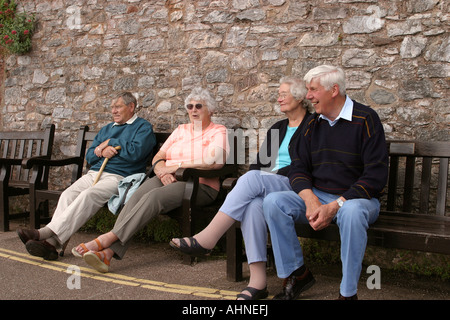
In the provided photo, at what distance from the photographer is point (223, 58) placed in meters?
4.77

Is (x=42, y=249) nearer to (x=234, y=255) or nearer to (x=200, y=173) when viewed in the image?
(x=200, y=173)

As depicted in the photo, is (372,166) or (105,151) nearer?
(372,166)

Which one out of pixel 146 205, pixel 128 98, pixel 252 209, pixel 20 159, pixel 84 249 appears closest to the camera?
pixel 252 209

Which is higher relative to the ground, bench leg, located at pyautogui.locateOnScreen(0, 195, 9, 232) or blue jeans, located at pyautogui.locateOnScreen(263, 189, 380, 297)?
blue jeans, located at pyautogui.locateOnScreen(263, 189, 380, 297)

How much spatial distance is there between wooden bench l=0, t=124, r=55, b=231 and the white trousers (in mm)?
652

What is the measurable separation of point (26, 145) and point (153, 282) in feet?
11.1

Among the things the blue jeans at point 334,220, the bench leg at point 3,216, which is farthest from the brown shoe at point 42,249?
the blue jeans at point 334,220

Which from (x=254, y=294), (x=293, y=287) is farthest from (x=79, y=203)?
(x=293, y=287)

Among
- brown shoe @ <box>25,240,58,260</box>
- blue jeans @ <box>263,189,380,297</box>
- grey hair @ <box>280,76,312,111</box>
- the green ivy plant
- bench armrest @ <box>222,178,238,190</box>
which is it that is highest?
the green ivy plant

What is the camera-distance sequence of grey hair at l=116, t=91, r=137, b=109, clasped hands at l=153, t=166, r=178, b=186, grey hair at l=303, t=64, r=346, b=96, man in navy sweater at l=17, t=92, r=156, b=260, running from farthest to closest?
grey hair at l=116, t=91, r=137, b=109
clasped hands at l=153, t=166, r=178, b=186
man in navy sweater at l=17, t=92, r=156, b=260
grey hair at l=303, t=64, r=346, b=96

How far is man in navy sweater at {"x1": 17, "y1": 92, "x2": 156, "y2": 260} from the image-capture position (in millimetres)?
3959

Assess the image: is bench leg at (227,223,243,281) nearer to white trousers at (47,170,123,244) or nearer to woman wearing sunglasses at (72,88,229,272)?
woman wearing sunglasses at (72,88,229,272)

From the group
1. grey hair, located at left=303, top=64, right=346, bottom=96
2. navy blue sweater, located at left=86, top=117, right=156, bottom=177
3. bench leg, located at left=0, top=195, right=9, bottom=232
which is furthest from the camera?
bench leg, located at left=0, top=195, right=9, bottom=232

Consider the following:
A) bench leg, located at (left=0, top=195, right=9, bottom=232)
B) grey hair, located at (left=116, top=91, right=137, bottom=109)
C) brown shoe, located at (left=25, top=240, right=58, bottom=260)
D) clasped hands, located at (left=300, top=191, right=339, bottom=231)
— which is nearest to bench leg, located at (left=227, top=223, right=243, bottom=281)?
clasped hands, located at (left=300, top=191, right=339, bottom=231)
